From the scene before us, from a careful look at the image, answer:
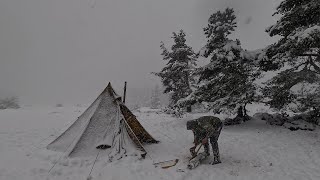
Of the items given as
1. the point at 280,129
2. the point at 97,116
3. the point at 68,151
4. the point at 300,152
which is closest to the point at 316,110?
the point at 280,129

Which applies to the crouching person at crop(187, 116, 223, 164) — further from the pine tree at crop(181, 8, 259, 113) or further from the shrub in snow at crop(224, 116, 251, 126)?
the shrub in snow at crop(224, 116, 251, 126)

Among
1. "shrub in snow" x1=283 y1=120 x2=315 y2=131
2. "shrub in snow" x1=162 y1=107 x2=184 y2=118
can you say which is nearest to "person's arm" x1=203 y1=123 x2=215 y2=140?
"shrub in snow" x1=283 y1=120 x2=315 y2=131

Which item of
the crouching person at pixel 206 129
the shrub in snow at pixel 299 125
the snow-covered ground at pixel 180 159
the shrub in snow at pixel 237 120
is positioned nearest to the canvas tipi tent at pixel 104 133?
the snow-covered ground at pixel 180 159

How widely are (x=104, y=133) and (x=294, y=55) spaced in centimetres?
1037

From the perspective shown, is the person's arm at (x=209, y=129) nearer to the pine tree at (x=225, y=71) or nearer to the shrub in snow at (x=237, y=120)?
the pine tree at (x=225, y=71)

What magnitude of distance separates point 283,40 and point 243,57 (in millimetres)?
2307

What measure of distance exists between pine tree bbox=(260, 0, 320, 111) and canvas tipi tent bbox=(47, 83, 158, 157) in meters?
7.87

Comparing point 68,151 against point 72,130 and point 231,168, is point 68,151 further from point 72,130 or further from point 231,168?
point 231,168

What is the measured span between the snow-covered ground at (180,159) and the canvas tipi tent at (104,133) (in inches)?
23.5

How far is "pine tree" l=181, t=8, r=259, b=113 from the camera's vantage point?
1395 centimetres

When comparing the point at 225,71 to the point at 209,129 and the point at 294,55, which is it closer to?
the point at 294,55

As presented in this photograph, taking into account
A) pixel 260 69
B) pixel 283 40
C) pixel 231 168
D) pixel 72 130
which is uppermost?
pixel 283 40

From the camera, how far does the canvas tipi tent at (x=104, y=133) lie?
33.3ft

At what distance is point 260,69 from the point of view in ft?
46.6
